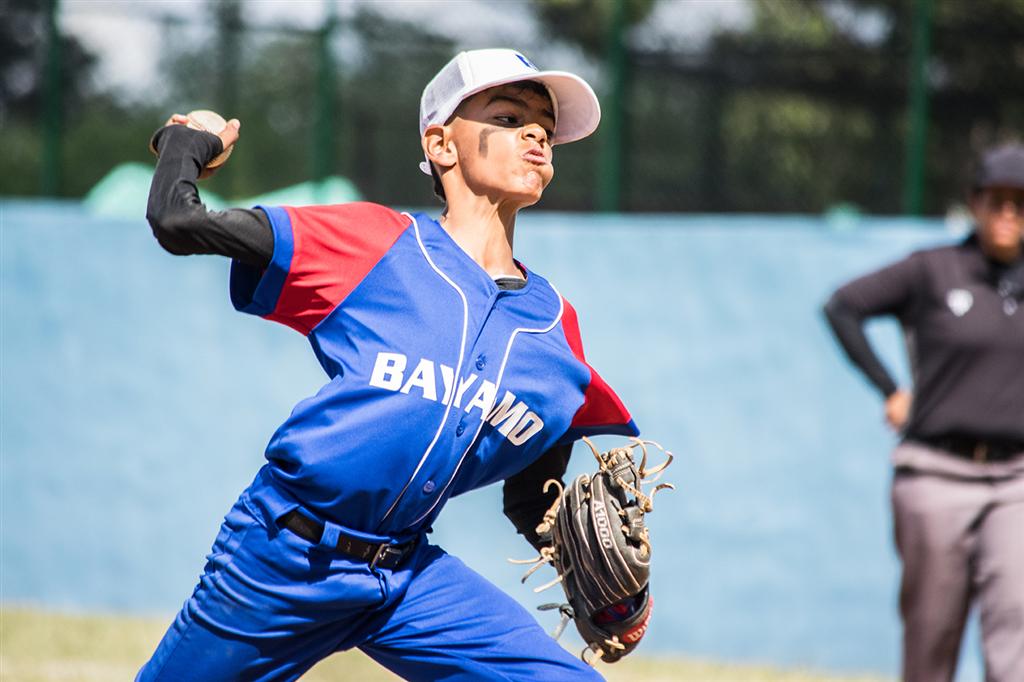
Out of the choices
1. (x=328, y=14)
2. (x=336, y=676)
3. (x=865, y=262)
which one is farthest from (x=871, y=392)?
(x=328, y=14)

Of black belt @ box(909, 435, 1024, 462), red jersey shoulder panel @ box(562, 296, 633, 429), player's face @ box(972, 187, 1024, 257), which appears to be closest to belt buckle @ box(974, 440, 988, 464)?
black belt @ box(909, 435, 1024, 462)

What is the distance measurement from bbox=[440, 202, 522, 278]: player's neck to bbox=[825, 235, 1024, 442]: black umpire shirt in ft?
7.46

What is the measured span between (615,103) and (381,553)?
18.4ft

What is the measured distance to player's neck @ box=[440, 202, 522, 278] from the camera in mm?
3758

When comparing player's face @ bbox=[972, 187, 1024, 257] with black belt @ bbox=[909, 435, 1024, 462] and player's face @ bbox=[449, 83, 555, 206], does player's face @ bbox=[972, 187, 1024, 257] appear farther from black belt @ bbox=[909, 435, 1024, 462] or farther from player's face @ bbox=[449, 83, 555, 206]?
player's face @ bbox=[449, 83, 555, 206]

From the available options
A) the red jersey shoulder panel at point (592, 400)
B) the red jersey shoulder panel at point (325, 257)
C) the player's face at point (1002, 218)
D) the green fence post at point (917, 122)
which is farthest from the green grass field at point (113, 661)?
the red jersey shoulder panel at point (325, 257)

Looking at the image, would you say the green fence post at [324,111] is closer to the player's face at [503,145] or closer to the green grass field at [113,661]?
the green grass field at [113,661]

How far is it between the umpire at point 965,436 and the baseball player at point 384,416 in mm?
2134

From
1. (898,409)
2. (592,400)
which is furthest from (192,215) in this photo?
(898,409)

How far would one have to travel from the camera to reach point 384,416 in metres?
3.42

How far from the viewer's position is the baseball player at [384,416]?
3.44 m

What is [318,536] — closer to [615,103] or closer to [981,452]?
[981,452]

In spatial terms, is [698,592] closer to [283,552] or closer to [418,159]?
[418,159]

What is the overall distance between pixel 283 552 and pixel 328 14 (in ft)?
19.8
